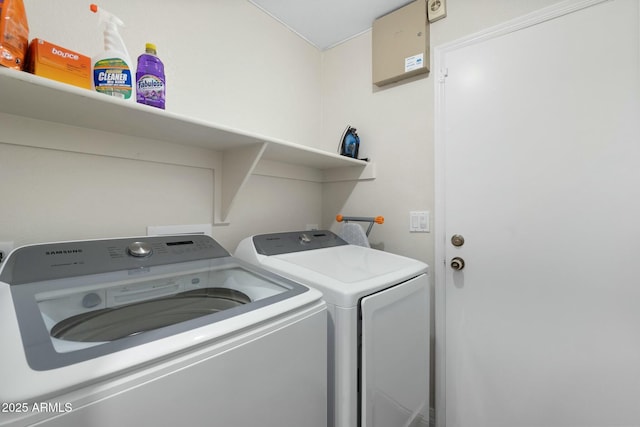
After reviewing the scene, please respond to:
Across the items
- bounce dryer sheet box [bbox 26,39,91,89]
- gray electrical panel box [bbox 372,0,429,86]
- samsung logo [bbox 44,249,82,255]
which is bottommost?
samsung logo [bbox 44,249,82,255]

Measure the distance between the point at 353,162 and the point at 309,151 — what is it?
46 cm

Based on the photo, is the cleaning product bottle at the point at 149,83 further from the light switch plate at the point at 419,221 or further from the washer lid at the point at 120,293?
the light switch plate at the point at 419,221

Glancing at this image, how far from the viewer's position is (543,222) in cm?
141

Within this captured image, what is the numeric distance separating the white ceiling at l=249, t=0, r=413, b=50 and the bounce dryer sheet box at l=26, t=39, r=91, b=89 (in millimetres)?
1332

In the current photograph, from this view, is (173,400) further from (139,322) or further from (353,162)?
(353,162)

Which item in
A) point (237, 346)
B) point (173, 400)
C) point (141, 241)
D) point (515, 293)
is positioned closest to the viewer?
point (173, 400)

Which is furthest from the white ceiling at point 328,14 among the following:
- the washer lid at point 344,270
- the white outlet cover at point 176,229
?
the washer lid at point 344,270

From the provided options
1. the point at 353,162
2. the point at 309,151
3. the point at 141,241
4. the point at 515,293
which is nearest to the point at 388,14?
the point at 353,162

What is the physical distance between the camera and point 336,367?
0.96 m

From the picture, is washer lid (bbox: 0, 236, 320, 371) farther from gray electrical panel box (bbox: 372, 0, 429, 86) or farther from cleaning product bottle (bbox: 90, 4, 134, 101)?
gray electrical panel box (bbox: 372, 0, 429, 86)

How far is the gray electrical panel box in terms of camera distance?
1.75 meters

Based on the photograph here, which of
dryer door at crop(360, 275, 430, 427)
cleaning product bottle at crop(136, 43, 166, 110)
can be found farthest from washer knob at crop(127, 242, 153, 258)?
dryer door at crop(360, 275, 430, 427)

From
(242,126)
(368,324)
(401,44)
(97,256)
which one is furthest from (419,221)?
(97,256)

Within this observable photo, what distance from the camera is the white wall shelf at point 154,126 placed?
32.9 inches
